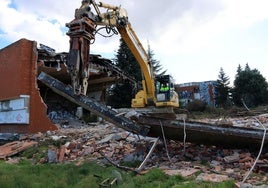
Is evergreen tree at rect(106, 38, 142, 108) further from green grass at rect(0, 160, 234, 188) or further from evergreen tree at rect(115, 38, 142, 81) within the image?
green grass at rect(0, 160, 234, 188)

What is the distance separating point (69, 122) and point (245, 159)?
16280mm

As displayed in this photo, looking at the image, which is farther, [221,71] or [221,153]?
[221,71]

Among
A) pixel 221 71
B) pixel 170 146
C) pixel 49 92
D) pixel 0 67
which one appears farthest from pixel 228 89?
pixel 170 146

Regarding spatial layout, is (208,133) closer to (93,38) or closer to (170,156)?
(170,156)

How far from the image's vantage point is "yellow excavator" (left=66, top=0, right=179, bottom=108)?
327 inches

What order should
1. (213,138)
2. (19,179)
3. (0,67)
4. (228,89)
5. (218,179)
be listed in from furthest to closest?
(228,89) → (0,67) → (213,138) → (19,179) → (218,179)

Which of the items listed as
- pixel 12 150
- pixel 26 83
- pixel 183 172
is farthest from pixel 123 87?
pixel 183 172

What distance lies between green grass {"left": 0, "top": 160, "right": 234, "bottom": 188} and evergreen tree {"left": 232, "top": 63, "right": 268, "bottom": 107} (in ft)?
111

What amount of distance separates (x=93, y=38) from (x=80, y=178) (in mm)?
3618

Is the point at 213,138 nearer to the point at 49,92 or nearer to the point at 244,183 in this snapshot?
the point at 244,183

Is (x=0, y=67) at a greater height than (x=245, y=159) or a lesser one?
greater

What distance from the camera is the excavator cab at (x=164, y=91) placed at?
18094mm

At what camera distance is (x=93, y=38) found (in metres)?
8.78

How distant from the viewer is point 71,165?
7.99 meters
